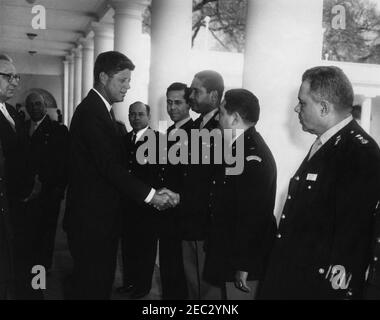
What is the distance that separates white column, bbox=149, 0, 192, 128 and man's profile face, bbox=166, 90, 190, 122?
1.80 meters

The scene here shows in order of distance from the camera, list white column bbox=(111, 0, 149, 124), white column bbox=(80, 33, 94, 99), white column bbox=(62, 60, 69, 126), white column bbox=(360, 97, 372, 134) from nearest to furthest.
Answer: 1. white column bbox=(111, 0, 149, 124)
2. white column bbox=(80, 33, 94, 99)
3. white column bbox=(360, 97, 372, 134)
4. white column bbox=(62, 60, 69, 126)

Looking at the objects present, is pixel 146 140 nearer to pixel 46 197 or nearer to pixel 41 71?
pixel 46 197

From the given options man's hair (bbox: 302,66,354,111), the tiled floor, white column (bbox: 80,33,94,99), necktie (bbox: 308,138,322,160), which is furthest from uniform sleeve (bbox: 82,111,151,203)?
white column (bbox: 80,33,94,99)

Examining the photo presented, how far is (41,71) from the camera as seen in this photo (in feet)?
81.5

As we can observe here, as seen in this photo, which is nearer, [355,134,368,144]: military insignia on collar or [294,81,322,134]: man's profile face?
[355,134,368,144]: military insignia on collar

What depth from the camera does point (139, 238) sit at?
4.93 m

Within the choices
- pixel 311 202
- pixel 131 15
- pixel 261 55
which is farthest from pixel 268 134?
pixel 131 15

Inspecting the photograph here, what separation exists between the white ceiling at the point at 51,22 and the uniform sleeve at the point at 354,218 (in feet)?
31.7

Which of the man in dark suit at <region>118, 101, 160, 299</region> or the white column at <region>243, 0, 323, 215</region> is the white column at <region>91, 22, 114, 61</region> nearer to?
the man in dark suit at <region>118, 101, 160, 299</region>

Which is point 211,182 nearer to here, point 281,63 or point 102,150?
point 102,150

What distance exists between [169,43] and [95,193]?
3327 millimetres

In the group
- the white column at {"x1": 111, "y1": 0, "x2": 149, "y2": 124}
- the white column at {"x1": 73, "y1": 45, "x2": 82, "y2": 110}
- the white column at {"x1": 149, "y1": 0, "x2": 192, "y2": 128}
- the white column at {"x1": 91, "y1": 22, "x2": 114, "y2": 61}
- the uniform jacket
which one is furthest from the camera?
the white column at {"x1": 73, "y1": 45, "x2": 82, "y2": 110}

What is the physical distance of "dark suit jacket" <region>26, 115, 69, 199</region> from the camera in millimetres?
5148

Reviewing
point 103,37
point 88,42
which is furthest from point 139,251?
point 88,42
